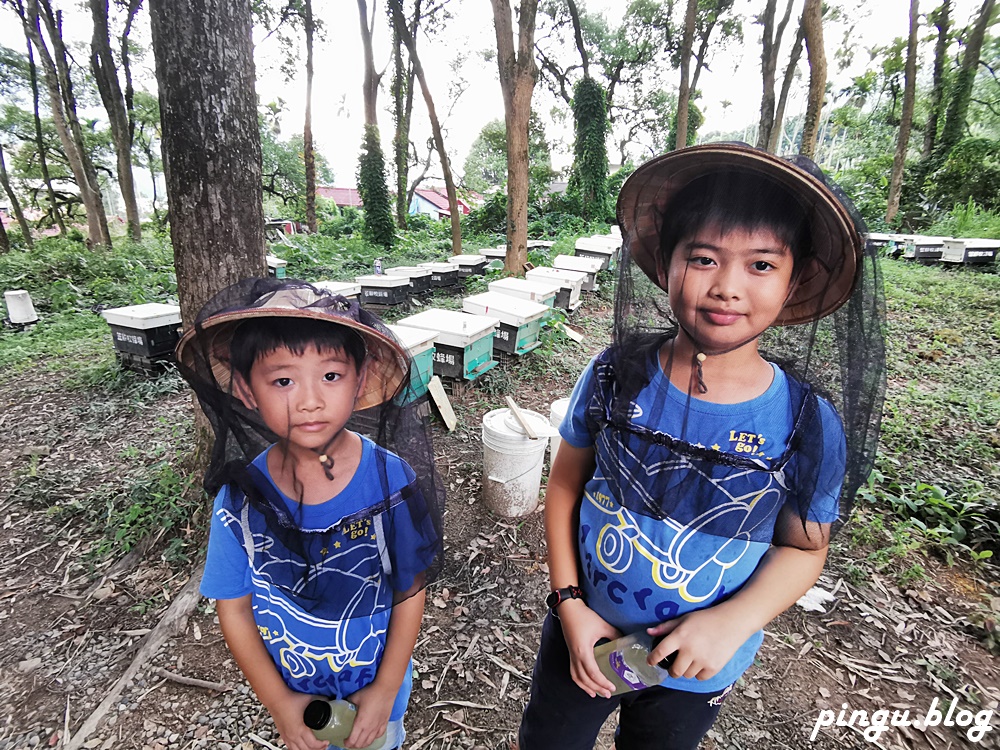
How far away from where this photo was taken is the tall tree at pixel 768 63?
501 inches

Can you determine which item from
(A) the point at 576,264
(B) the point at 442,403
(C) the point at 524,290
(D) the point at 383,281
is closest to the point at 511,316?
(C) the point at 524,290

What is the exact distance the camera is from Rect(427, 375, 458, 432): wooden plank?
163 inches

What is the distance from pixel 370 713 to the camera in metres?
1.25

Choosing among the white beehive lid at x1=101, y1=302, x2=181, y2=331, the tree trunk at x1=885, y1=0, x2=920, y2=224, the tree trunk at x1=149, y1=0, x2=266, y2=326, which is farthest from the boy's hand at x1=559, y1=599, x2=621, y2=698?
the tree trunk at x1=885, y1=0, x2=920, y2=224

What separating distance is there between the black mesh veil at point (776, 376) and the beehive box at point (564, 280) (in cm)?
529

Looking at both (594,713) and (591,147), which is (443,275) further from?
(591,147)

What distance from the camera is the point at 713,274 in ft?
3.09

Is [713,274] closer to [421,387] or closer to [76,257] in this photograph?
[421,387]

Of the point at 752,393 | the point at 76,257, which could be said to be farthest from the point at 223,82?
the point at 76,257

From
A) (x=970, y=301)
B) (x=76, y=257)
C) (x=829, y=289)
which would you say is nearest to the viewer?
(x=829, y=289)

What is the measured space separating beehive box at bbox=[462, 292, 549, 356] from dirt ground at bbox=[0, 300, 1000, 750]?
83.6 inches

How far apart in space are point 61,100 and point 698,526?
640 inches

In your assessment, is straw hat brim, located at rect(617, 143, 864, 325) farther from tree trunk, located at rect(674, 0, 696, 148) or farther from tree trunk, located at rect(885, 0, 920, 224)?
tree trunk, located at rect(885, 0, 920, 224)

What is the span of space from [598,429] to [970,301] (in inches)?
384
